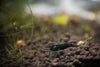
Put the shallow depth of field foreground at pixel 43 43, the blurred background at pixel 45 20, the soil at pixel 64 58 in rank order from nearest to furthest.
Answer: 1. the soil at pixel 64 58
2. the shallow depth of field foreground at pixel 43 43
3. the blurred background at pixel 45 20

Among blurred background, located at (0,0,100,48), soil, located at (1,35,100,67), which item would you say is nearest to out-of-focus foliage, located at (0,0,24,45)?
blurred background, located at (0,0,100,48)

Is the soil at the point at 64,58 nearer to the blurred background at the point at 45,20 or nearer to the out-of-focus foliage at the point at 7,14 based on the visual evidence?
the blurred background at the point at 45,20

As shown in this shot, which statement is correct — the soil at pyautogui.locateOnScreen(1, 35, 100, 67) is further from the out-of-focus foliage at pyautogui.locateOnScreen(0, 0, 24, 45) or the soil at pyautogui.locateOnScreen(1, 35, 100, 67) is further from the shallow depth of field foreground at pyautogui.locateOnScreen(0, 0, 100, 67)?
the out-of-focus foliage at pyautogui.locateOnScreen(0, 0, 24, 45)

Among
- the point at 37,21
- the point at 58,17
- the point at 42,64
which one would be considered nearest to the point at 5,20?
the point at 37,21

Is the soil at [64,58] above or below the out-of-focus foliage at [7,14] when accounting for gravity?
below

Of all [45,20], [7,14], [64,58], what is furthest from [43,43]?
[45,20]

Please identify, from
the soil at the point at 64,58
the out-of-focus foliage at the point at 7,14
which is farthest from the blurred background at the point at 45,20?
the soil at the point at 64,58

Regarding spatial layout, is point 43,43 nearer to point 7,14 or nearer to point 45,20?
point 7,14

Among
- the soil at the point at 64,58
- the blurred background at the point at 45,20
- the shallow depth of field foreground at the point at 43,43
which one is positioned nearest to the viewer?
the soil at the point at 64,58
